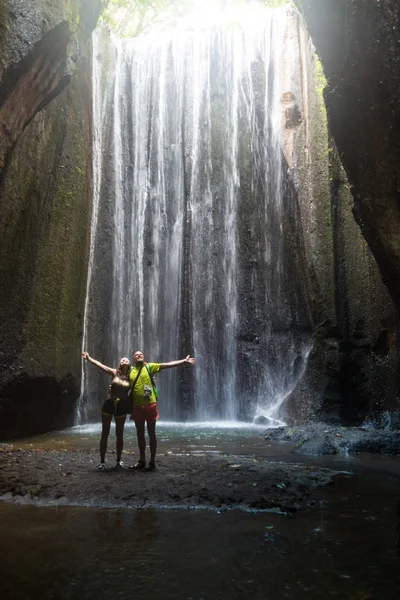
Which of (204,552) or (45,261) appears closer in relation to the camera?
(204,552)

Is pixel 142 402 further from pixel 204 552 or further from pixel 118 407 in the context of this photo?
pixel 204 552

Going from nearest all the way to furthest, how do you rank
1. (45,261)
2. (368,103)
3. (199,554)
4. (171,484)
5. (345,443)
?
1. (199,554)
2. (171,484)
3. (368,103)
4. (345,443)
5. (45,261)

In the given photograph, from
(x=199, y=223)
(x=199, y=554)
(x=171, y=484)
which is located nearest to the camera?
(x=199, y=554)

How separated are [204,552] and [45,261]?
863 cm

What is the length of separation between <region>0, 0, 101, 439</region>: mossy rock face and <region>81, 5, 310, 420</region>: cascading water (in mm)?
2880

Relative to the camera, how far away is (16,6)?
25.1ft

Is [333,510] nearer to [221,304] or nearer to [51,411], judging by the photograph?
[51,411]

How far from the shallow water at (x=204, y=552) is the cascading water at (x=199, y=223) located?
9.91m

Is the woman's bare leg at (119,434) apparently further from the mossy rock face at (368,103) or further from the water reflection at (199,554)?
the mossy rock face at (368,103)

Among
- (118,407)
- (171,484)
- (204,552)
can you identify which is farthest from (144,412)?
(204,552)

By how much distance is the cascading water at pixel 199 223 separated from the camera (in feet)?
49.3

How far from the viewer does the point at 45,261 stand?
11047mm

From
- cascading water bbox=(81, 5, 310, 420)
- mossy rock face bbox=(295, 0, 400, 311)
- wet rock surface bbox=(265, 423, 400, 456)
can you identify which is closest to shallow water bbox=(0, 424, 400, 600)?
wet rock surface bbox=(265, 423, 400, 456)

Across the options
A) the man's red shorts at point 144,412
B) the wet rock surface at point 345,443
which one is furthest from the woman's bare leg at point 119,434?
the wet rock surface at point 345,443
